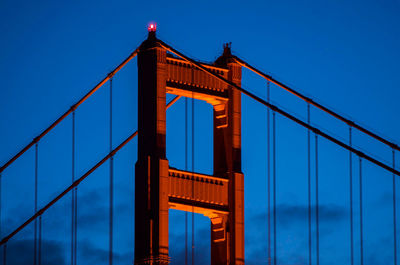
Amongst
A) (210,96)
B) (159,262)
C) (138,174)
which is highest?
(210,96)

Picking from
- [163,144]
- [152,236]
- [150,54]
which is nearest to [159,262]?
[152,236]

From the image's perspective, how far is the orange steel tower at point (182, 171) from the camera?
5728 cm

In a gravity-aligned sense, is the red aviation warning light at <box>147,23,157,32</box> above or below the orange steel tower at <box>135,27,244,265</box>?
above

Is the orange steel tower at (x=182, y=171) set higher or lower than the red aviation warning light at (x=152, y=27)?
lower

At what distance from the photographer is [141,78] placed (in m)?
58.8

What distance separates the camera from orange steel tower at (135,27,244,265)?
2255 inches

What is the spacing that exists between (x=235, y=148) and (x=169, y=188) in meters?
4.94

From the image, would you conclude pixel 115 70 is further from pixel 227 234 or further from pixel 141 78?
pixel 227 234

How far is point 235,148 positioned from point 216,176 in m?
1.66

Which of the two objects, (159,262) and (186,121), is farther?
(186,121)

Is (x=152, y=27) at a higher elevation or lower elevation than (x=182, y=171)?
higher

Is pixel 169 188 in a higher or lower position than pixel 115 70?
lower

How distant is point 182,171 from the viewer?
194 ft

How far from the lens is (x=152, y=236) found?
56.8 metres
